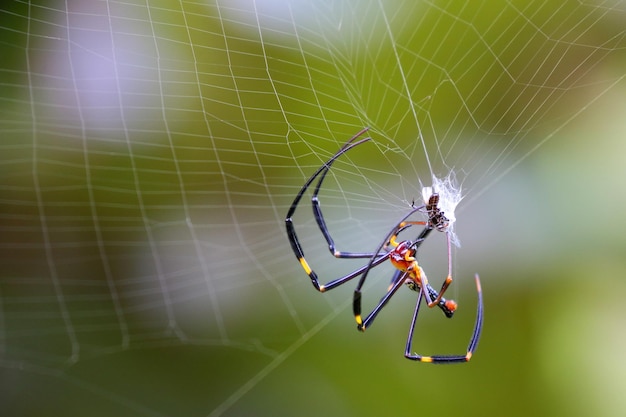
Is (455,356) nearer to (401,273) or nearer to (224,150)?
(401,273)

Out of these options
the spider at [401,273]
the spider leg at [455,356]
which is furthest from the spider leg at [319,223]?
the spider leg at [455,356]

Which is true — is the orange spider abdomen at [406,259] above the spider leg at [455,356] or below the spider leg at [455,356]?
above

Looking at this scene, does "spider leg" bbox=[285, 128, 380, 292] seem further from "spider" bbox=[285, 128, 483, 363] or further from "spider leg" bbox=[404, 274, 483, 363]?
"spider leg" bbox=[404, 274, 483, 363]

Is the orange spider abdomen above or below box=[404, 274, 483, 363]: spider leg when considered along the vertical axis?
above

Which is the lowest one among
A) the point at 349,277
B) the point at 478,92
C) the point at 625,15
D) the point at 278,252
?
the point at 278,252

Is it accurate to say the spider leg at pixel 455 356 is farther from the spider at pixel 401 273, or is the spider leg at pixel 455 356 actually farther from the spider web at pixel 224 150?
the spider web at pixel 224 150

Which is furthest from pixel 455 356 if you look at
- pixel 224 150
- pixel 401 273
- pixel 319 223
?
pixel 224 150

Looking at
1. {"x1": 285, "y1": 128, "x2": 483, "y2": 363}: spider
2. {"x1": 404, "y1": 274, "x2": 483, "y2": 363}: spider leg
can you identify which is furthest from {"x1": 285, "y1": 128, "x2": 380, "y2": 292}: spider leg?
{"x1": 404, "y1": 274, "x2": 483, "y2": 363}: spider leg

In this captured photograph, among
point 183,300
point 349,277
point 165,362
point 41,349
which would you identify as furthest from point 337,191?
point 41,349

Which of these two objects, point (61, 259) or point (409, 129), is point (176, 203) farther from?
point (409, 129)
